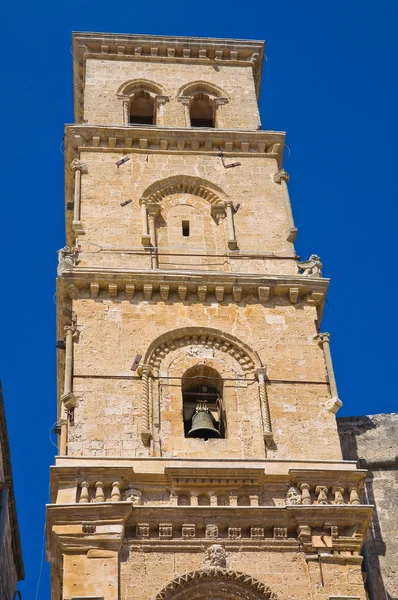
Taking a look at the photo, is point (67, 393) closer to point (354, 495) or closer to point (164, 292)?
point (164, 292)

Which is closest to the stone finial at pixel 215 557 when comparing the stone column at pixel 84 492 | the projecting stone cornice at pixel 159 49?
the stone column at pixel 84 492

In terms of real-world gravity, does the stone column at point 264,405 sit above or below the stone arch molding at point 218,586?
above

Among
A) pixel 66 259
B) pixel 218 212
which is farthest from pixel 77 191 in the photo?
pixel 218 212

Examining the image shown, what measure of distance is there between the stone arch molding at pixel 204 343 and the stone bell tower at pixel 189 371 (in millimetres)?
39

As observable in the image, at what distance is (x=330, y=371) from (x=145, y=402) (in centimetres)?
350

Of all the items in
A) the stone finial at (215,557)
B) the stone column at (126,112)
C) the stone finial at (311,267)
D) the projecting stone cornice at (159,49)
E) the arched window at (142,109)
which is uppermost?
the projecting stone cornice at (159,49)

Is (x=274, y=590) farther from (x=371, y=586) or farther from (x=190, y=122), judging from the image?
(x=190, y=122)

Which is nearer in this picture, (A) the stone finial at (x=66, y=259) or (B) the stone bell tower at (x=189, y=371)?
(B) the stone bell tower at (x=189, y=371)

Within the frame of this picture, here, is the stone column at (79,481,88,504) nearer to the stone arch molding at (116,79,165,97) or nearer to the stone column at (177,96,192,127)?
the stone column at (177,96,192,127)

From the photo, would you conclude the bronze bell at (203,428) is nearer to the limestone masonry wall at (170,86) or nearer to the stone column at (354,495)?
the stone column at (354,495)

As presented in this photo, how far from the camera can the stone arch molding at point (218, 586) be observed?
19.3 metres

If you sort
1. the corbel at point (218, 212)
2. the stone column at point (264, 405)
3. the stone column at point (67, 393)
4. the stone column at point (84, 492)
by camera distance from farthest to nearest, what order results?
the corbel at point (218, 212) < the stone column at point (264, 405) < the stone column at point (67, 393) < the stone column at point (84, 492)

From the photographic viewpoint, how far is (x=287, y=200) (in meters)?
26.9

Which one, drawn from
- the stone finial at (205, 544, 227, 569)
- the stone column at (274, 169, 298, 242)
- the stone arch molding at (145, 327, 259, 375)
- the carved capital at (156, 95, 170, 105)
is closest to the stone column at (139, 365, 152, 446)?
the stone arch molding at (145, 327, 259, 375)
